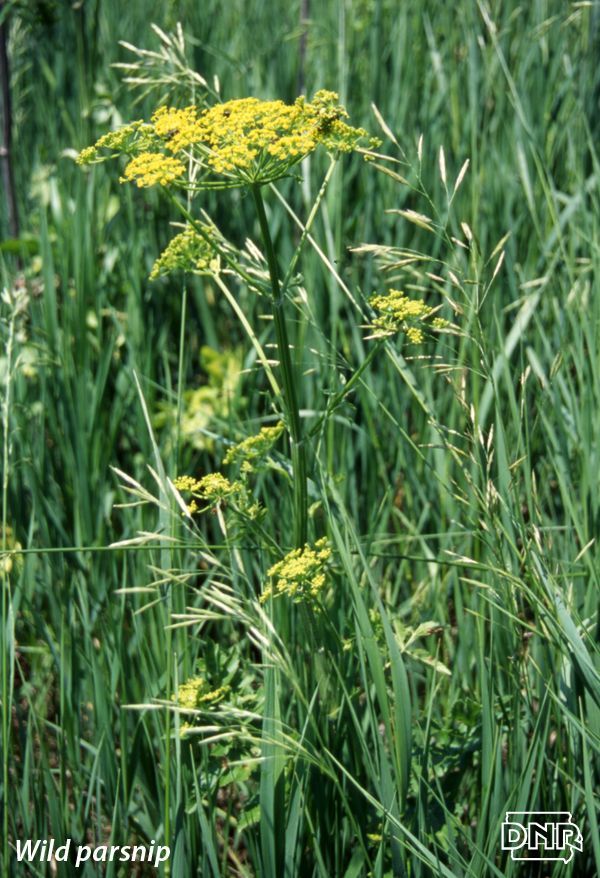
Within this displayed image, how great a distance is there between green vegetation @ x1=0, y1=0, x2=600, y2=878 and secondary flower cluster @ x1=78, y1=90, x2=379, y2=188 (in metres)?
0.01

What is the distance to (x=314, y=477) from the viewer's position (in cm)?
128

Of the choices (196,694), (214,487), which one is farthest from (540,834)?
(214,487)

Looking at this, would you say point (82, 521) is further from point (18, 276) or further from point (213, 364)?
point (18, 276)

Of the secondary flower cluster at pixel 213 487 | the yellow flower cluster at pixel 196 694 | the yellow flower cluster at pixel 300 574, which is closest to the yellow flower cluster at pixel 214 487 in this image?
the secondary flower cluster at pixel 213 487

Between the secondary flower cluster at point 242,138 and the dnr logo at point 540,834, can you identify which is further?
the dnr logo at point 540,834

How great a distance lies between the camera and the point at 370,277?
2.25 metres

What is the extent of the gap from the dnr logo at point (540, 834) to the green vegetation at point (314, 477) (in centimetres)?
2

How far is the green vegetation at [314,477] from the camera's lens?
114 centimetres

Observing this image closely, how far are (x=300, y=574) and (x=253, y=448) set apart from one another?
0.72 feet

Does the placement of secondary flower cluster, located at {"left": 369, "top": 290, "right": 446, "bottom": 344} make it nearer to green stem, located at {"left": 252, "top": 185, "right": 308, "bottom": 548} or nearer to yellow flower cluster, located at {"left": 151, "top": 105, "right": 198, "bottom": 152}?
green stem, located at {"left": 252, "top": 185, "right": 308, "bottom": 548}

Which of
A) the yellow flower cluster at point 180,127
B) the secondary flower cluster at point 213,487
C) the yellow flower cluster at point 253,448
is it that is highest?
the yellow flower cluster at point 180,127

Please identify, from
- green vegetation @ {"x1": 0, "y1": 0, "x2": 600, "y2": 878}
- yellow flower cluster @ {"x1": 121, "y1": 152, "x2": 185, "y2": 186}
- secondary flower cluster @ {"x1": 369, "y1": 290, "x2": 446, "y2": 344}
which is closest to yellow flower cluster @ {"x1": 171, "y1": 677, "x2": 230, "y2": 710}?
green vegetation @ {"x1": 0, "y1": 0, "x2": 600, "y2": 878}

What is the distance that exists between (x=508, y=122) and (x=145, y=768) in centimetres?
185

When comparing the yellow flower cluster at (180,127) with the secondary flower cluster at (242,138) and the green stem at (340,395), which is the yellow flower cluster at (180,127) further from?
the green stem at (340,395)
